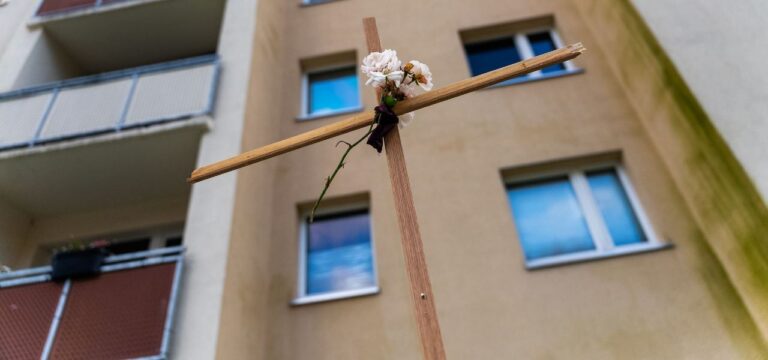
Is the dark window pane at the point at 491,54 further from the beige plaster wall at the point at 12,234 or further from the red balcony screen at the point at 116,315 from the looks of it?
the beige plaster wall at the point at 12,234

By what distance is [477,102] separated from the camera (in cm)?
745

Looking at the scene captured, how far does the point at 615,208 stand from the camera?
21.0ft

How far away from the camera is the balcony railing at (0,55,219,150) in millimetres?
6664

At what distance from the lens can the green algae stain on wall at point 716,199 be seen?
4.87m

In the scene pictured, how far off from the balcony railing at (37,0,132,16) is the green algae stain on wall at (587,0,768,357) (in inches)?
325

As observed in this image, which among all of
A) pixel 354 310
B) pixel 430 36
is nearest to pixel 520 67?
pixel 354 310

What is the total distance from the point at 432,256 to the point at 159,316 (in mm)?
2957

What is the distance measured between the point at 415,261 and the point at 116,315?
12.4ft

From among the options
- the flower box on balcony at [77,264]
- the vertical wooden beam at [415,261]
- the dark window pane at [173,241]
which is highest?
the dark window pane at [173,241]

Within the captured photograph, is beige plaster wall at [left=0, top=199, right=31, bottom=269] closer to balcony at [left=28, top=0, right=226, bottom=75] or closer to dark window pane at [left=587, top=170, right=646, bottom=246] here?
balcony at [left=28, top=0, right=226, bottom=75]

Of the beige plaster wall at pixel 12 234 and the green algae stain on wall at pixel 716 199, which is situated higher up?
the beige plaster wall at pixel 12 234

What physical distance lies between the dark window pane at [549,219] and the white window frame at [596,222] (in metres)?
0.07

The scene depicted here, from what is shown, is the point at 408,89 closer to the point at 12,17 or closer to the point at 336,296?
the point at 336,296

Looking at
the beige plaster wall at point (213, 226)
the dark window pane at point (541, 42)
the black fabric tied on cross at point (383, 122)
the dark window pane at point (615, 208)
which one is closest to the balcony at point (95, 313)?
the beige plaster wall at point (213, 226)
